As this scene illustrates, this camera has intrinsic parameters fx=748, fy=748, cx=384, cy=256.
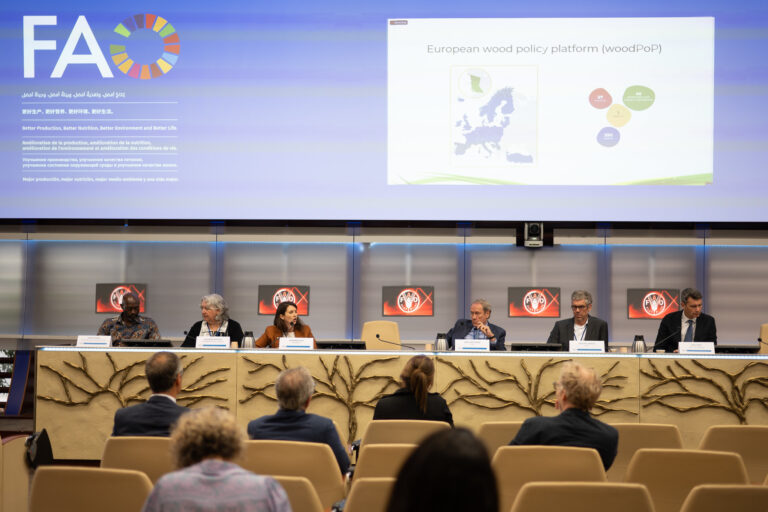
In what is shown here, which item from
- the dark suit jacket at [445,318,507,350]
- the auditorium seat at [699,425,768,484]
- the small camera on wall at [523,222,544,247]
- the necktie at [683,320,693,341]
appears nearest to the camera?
the auditorium seat at [699,425,768,484]

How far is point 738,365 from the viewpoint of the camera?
586cm

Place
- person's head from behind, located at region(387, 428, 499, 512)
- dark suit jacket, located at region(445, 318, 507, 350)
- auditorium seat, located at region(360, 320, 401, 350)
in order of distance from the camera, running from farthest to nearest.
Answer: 1. auditorium seat, located at region(360, 320, 401, 350)
2. dark suit jacket, located at region(445, 318, 507, 350)
3. person's head from behind, located at region(387, 428, 499, 512)

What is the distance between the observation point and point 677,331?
22.7ft

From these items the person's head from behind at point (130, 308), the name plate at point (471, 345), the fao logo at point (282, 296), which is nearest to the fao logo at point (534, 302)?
the fao logo at point (282, 296)

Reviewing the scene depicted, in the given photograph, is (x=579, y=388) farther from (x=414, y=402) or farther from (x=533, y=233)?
(x=533, y=233)

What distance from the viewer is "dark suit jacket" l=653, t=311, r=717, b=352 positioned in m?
6.79

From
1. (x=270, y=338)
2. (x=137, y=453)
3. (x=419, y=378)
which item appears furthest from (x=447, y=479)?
(x=270, y=338)

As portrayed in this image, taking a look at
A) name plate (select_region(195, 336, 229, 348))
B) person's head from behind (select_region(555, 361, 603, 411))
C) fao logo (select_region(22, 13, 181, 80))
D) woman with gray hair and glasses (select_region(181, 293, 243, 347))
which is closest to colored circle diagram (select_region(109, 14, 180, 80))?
fao logo (select_region(22, 13, 181, 80))

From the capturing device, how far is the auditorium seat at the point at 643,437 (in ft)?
12.6

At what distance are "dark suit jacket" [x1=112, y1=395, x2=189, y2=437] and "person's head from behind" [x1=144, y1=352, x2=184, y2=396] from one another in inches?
6.4

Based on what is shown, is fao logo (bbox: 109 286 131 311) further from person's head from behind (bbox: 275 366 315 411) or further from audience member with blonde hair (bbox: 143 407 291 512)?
audience member with blonde hair (bbox: 143 407 291 512)

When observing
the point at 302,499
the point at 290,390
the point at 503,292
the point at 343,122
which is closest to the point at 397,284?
the point at 503,292

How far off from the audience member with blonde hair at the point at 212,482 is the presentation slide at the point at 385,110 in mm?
6394

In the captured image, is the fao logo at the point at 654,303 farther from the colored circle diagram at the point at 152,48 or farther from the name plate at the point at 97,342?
the colored circle diagram at the point at 152,48
